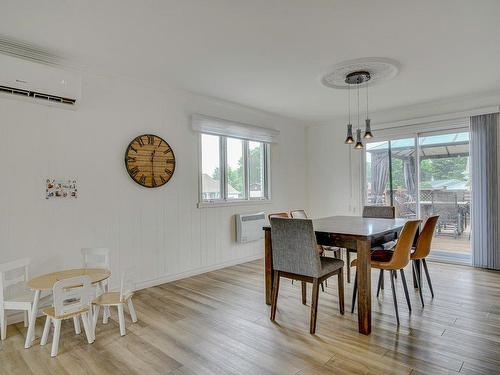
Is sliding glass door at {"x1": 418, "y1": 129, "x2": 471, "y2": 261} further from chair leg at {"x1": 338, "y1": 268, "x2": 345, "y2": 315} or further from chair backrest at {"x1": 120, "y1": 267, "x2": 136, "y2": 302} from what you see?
chair backrest at {"x1": 120, "y1": 267, "x2": 136, "y2": 302}

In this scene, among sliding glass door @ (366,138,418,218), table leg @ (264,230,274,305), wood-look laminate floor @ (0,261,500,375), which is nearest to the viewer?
wood-look laminate floor @ (0,261,500,375)

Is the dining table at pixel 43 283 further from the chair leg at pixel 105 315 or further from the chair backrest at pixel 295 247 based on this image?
the chair backrest at pixel 295 247

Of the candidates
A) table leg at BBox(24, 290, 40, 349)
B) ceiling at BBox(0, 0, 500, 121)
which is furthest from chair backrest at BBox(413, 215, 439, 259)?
table leg at BBox(24, 290, 40, 349)

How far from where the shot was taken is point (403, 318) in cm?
273

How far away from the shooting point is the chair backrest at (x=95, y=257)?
2932mm

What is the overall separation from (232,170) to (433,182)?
327 centimetres

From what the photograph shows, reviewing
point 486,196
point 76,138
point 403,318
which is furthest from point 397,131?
point 76,138

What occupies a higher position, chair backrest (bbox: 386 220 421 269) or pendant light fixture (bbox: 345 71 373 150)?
pendant light fixture (bbox: 345 71 373 150)

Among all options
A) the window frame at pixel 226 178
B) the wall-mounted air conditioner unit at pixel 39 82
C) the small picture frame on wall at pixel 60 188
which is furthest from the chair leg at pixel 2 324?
the window frame at pixel 226 178

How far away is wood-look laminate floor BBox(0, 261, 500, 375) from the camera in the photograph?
80.0 inches

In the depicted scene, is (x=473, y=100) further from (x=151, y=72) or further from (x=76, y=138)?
(x=76, y=138)

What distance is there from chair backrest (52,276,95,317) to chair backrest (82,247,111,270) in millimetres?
616

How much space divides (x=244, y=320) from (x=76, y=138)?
8.23 feet

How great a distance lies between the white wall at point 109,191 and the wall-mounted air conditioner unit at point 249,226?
0.13m
